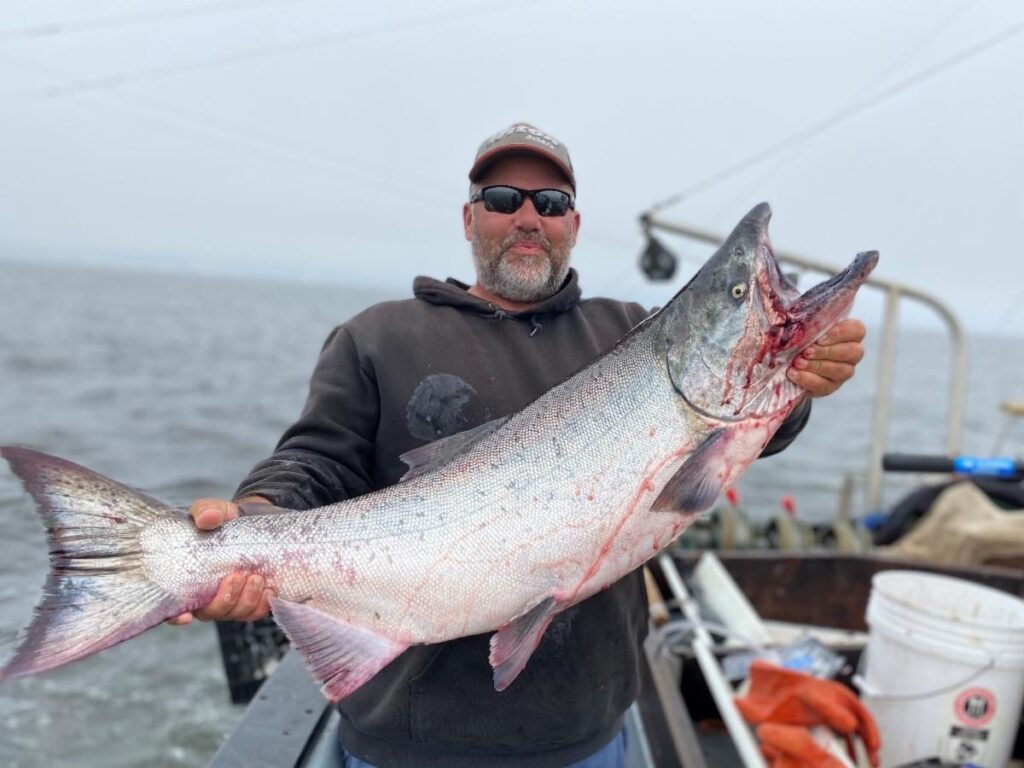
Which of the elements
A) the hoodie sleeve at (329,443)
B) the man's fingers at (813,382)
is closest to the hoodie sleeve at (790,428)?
the man's fingers at (813,382)

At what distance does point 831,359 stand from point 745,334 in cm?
25

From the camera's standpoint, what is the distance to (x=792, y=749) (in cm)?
351

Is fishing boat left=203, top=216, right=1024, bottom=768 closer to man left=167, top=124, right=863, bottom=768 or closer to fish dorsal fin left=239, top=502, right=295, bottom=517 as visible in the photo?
man left=167, top=124, right=863, bottom=768

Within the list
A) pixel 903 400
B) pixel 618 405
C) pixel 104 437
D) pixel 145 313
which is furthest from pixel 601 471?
pixel 145 313

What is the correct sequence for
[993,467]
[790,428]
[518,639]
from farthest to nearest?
[993,467]
[790,428]
[518,639]

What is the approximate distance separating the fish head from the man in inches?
3.5

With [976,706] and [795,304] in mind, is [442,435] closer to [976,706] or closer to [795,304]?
[795,304]

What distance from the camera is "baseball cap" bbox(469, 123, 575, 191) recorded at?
309cm

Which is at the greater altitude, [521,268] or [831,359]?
[521,268]

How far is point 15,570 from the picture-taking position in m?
8.96

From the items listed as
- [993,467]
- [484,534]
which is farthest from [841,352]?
[993,467]

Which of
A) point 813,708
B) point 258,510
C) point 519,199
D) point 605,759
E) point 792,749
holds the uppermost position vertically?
point 519,199

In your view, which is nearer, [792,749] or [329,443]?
[329,443]

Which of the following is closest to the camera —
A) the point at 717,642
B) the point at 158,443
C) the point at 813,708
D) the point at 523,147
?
the point at 523,147
